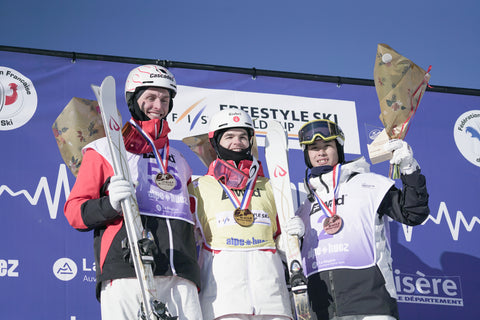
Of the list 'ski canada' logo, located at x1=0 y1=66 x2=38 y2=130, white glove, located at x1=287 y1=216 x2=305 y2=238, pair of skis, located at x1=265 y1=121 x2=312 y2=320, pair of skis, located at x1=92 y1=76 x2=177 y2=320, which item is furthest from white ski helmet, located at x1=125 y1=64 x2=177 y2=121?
'ski canada' logo, located at x1=0 y1=66 x2=38 y2=130

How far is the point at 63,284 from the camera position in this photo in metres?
4.80

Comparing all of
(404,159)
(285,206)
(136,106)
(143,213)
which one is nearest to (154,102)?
(136,106)

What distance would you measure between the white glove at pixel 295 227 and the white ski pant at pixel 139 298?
680 mm

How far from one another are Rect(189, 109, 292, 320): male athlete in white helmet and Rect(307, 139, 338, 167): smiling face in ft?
1.15

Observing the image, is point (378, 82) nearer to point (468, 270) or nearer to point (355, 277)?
point (355, 277)

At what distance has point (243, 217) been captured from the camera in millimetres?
4066

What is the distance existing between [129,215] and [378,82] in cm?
184

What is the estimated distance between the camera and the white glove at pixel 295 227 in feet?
13.3

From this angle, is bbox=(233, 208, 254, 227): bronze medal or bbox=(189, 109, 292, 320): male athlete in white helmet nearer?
bbox=(189, 109, 292, 320): male athlete in white helmet

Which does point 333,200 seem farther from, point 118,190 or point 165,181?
point 118,190

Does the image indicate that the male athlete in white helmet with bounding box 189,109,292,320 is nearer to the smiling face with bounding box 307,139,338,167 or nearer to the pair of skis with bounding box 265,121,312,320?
the pair of skis with bounding box 265,121,312,320

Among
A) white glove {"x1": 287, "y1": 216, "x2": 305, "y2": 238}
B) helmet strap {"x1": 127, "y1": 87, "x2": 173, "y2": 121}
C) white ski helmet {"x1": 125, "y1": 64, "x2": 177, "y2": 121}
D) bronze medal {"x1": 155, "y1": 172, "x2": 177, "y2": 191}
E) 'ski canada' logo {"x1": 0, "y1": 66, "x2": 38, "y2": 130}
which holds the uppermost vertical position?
'ski canada' logo {"x1": 0, "y1": 66, "x2": 38, "y2": 130}

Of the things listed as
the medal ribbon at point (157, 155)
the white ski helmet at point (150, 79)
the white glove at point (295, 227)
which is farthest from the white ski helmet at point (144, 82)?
the white glove at point (295, 227)

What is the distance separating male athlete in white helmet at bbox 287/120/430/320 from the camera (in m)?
3.88
